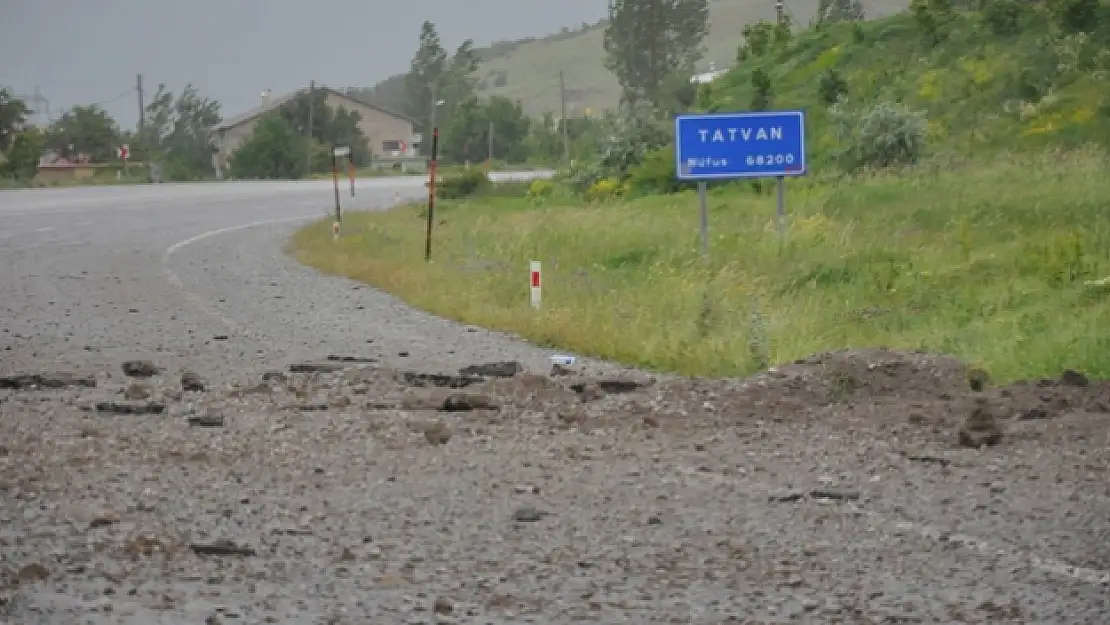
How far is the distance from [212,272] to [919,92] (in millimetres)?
22370

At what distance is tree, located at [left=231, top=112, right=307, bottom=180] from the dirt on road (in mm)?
96845

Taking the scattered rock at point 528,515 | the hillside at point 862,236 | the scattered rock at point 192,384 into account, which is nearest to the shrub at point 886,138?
the hillside at point 862,236

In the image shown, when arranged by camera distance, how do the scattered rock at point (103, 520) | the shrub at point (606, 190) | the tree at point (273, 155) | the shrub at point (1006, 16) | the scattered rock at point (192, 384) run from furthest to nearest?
the tree at point (273, 155) → the shrub at point (1006, 16) → the shrub at point (606, 190) → the scattered rock at point (192, 384) → the scattered rock at point (103, 520)

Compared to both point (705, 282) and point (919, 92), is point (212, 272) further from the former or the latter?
point (919, 92)

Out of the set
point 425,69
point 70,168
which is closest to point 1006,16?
point 70,168

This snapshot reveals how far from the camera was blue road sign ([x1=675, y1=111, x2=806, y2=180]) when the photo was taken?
23.5 meters

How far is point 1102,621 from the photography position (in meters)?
6.44

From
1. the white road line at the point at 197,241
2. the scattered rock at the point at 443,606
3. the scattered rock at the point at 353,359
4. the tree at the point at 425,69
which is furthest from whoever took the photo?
the tree at the point at 425,69

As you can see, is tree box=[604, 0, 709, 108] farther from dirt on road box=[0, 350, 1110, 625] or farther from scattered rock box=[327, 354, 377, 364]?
dirt on road box=[0, 350, 1110, 625]

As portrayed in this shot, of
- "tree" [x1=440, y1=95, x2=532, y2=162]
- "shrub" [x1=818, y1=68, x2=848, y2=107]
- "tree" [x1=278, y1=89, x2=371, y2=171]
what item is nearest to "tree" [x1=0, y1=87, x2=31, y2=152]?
"tree" [x1=278, y1=89, x2=371, y2=171]

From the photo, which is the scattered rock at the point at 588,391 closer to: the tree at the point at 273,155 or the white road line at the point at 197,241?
the white road line at the point at 197,241

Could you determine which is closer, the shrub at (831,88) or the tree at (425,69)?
the shrub at (831,88)

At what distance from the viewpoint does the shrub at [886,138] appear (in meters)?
37.8

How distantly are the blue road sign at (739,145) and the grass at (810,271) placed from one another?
3.79 ft
